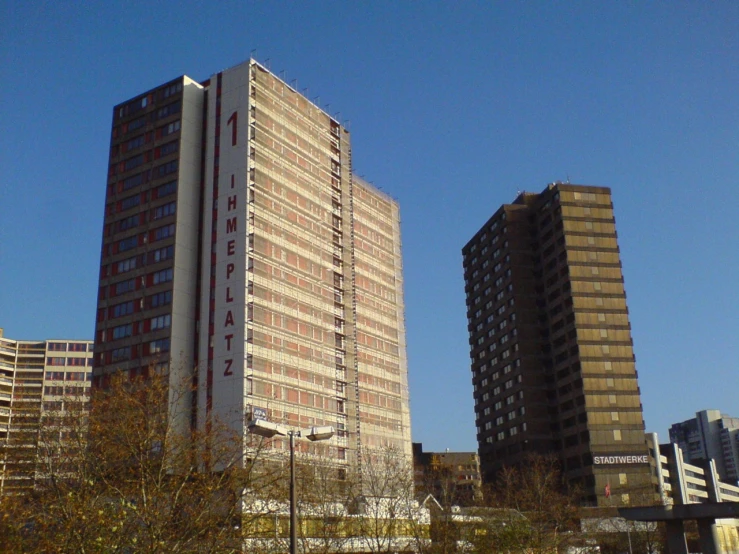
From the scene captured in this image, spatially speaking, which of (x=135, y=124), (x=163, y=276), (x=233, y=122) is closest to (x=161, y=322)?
(x=163, y=276)

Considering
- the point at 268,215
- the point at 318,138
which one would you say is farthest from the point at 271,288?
the point at 318,138

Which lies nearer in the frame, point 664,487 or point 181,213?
point 181,213

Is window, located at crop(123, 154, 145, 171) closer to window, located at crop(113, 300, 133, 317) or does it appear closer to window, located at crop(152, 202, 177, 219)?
window, located at crop(152, 202, 177, 219)

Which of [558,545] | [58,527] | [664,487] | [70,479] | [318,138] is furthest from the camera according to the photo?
[664,487]

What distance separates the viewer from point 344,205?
11394cm

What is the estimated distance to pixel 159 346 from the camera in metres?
92.1

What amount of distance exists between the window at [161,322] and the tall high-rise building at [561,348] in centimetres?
7220

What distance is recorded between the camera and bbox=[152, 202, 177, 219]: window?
322ft

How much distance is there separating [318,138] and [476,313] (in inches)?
2824

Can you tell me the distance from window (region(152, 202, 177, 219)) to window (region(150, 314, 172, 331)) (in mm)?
13387

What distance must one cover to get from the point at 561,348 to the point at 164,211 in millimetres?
75554

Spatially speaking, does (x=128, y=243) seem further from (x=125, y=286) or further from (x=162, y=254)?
(x=162, y=254)

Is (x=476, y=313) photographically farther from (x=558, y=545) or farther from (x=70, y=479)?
(x=70, y=479)

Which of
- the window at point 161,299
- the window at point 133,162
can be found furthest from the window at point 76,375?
the window at point 161,299
